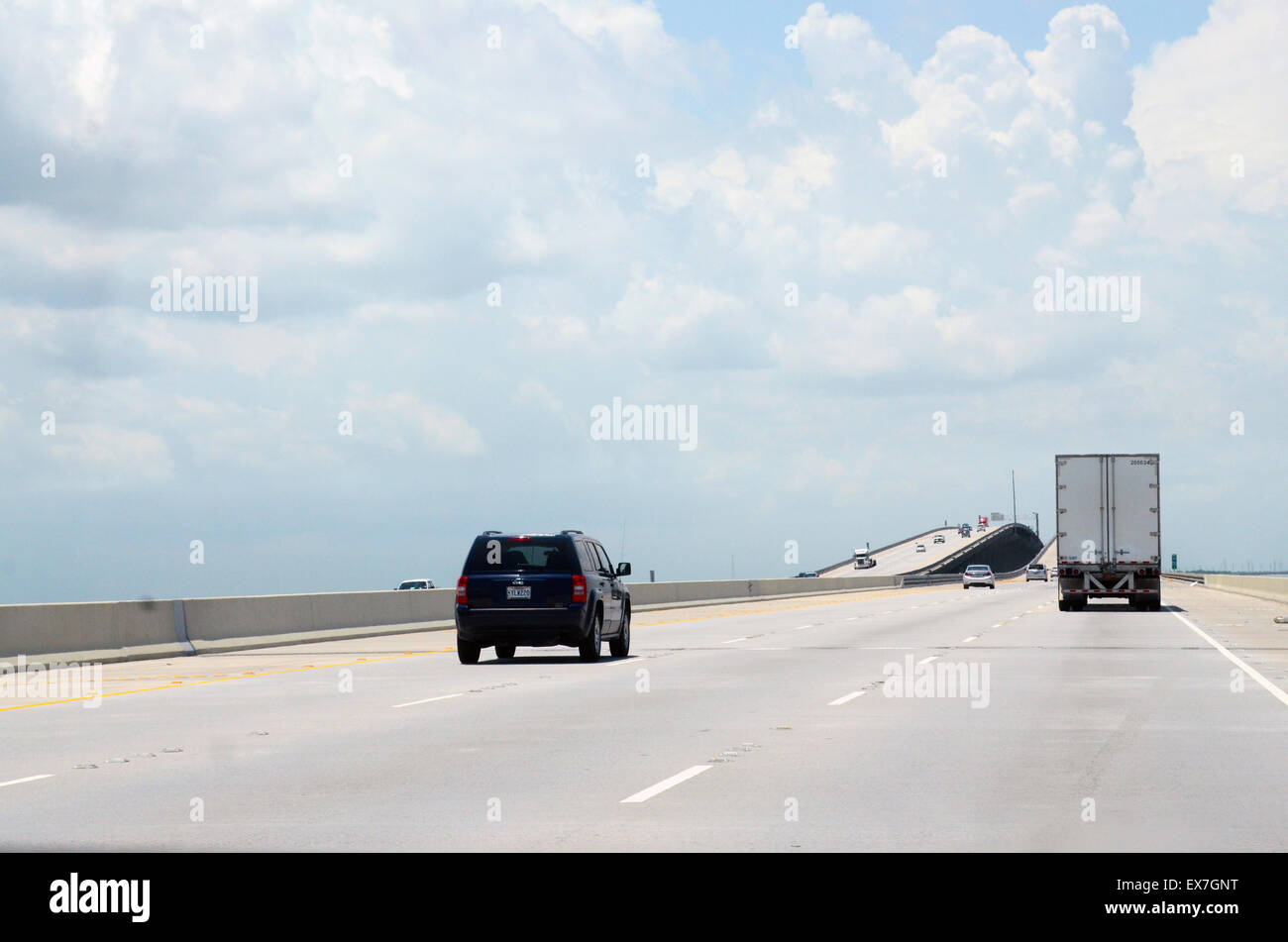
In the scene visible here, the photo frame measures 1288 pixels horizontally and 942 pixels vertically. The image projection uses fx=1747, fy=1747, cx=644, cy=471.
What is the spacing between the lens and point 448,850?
30.5 feet

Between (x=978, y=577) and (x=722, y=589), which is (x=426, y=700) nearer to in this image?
(x=722, y=589)

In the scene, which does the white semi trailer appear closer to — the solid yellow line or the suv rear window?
the solid yellow line

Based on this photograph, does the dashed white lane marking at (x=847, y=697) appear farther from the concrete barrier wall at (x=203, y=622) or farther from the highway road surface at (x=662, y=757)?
the concrete barrier wall at (x=203, y=622)

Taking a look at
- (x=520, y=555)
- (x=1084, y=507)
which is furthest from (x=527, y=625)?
(x=1084, y=507)

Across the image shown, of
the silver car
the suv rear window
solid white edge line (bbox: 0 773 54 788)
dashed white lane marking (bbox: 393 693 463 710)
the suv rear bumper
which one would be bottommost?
the silver car

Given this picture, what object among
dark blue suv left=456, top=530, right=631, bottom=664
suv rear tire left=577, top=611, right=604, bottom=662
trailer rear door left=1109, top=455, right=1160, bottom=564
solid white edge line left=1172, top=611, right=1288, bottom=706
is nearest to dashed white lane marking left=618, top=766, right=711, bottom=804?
solid white edge line left=1172, top=611, right=1288, bottom=706

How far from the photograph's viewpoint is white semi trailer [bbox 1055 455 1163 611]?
47.6m

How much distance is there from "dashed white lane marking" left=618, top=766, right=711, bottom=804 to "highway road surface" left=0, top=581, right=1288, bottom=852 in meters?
0.03

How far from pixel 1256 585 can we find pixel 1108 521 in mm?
22279

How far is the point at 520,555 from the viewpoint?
26.5m

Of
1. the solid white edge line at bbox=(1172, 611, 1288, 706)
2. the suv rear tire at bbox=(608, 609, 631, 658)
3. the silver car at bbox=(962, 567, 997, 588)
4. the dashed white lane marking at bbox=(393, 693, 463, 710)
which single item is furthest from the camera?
the silver car at bbox=(962, 567, 997, 588)
